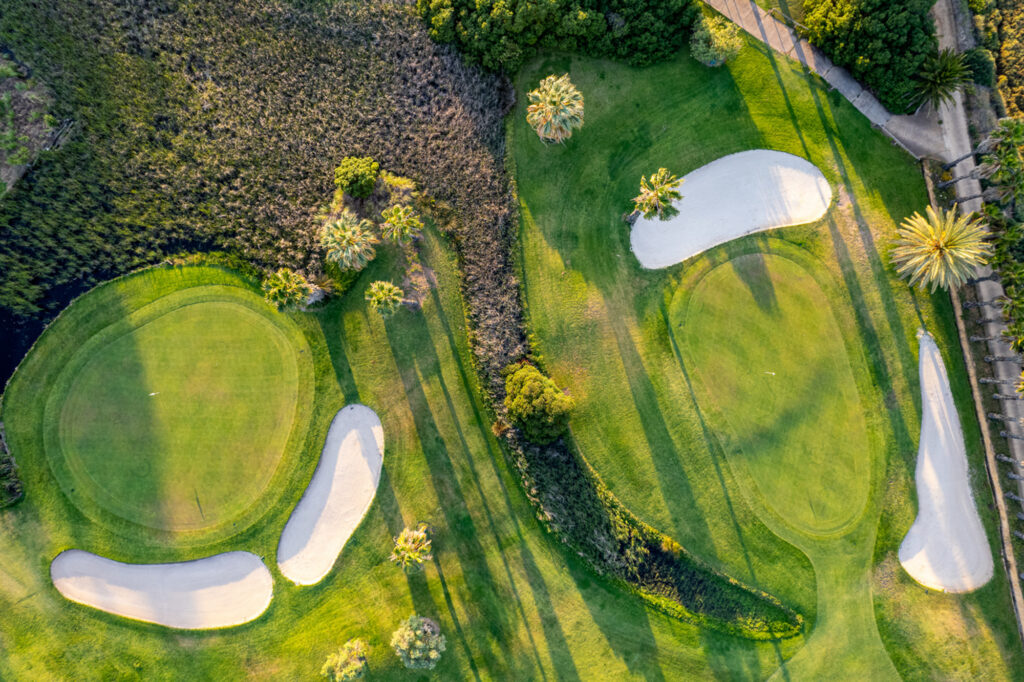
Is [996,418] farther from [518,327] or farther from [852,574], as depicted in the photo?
[518,327]

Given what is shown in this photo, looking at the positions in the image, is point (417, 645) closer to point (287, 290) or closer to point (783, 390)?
point (287, 290)

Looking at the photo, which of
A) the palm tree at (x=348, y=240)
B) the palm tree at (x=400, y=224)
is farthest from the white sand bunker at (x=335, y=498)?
the palm tree at (x=400, y=224)

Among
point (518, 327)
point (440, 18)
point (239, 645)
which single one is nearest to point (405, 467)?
point (518, 327)

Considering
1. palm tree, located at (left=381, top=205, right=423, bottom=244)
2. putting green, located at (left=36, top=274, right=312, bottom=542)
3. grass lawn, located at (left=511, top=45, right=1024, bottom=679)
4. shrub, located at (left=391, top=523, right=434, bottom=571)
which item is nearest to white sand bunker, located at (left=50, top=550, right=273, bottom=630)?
putting green, located at (left=36, top=274, right=312, bottom=542)

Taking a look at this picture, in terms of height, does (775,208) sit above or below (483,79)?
below

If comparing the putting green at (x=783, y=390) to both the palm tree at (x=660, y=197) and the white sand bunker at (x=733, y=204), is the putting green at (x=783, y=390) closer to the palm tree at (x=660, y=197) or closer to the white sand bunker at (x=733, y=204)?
the white sand bunker at (x=733, y=204)

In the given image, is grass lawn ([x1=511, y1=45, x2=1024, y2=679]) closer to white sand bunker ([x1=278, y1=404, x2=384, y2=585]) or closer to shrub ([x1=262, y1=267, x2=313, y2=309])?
white sand bunker ([x1=278, y1=404, x2=384, y2=585])
